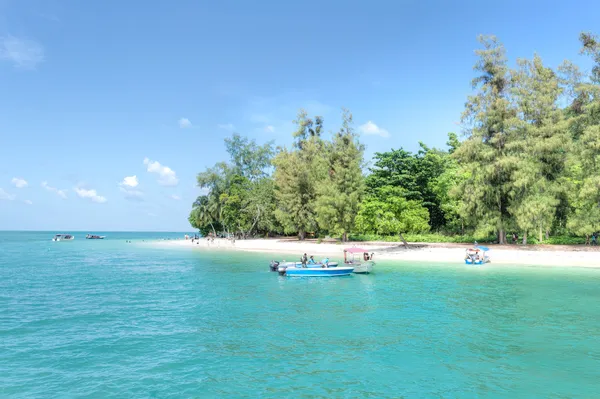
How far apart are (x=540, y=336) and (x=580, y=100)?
4582 centimetres

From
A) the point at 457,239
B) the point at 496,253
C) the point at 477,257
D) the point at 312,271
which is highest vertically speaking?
the point at 457,239

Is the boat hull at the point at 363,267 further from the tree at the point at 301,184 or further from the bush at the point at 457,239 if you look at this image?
the tree at the point at 301,184

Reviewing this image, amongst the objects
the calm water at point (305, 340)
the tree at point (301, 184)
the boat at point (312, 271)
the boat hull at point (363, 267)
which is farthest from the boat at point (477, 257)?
the tree at point (301, 184)

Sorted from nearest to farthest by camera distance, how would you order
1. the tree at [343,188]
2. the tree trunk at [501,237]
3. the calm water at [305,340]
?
the calm water at [305,340] < the tree trunk at [501,237] < the tree at [343,188]

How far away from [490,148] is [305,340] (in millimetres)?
45344

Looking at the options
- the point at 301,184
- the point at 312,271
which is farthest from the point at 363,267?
the point at 301,184

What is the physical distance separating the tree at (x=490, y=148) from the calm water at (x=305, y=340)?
22159 mm

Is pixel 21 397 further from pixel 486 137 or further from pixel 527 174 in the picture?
pixel 486 137

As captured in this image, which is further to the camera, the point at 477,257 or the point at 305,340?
the point at 477,257

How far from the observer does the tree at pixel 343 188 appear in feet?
210

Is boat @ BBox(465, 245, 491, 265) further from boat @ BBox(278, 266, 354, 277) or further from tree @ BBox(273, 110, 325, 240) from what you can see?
tree @ BBox(273, 110, 325, 240)

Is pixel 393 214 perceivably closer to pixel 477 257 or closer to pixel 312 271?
pixel 477 257

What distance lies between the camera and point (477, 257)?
1665 inches

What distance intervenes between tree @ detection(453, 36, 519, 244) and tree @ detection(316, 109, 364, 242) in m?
17.2
